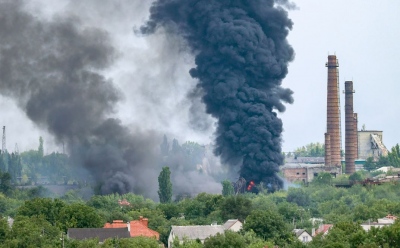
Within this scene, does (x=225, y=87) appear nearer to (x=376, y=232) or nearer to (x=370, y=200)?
(x=370, y=200)

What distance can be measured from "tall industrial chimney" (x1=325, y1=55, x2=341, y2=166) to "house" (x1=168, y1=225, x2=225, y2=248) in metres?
82.1

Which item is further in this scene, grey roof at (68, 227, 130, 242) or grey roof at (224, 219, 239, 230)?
grey roof at (224, 219, 239, 230)

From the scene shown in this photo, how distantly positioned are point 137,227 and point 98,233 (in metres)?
6.88

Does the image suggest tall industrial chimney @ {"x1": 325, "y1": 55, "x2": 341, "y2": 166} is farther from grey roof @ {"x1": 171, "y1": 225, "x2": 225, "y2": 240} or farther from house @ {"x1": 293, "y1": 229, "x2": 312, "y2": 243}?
grey roof @ {"x1": 171, "y1": 225, "x2": 225, "y2": 240}

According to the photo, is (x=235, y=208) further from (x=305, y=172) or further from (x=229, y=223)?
(x=305, y=172)

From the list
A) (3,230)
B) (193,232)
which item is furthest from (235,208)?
(3,230)

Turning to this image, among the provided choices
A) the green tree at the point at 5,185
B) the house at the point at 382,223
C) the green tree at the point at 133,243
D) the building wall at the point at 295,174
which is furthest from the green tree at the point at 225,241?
the building wall at the point at 295,174

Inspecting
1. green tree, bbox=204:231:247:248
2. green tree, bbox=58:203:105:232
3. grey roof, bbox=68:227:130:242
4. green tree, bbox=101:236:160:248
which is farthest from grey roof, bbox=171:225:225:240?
green tree, bbox=204:231:247:248

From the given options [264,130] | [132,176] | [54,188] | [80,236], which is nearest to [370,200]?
[264,130]

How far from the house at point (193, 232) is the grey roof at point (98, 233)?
2895mm

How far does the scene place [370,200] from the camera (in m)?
135

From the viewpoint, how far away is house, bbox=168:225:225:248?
306 feet

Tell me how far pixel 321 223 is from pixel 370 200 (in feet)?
82.2

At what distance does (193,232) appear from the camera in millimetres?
94438
